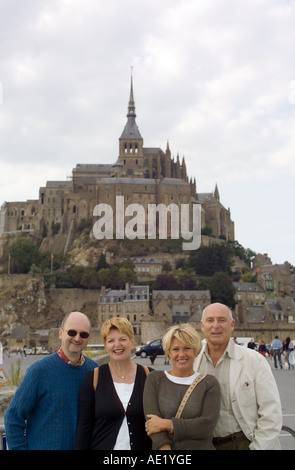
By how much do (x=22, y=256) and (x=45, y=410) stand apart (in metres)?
83.0

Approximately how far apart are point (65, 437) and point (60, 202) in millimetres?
95119

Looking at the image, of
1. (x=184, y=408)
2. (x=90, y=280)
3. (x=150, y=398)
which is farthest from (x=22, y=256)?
(x=184, y=408)

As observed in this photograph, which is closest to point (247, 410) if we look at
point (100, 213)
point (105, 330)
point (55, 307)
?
point (105, 330)

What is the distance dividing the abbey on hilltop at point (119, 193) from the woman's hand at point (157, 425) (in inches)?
3422

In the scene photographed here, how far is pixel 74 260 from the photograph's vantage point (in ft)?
287

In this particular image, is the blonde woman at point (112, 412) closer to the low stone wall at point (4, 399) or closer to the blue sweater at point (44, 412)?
the blue sweater at point (44, 412)

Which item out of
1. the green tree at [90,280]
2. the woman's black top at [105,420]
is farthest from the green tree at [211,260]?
the woman's black top at [105,420]

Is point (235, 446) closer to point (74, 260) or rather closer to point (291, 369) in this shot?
point (291, 369)

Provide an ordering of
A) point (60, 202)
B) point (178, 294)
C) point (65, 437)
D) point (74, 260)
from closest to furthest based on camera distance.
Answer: point (65, 437), point (178, 294), point (74, 260), point (60, 202)

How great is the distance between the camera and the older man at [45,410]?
215 inches

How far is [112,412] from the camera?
5.27m

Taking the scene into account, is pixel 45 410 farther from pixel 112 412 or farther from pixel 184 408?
pixel 184 408

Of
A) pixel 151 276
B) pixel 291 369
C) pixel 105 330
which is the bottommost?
pixel 291 369

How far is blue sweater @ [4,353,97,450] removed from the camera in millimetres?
5453
